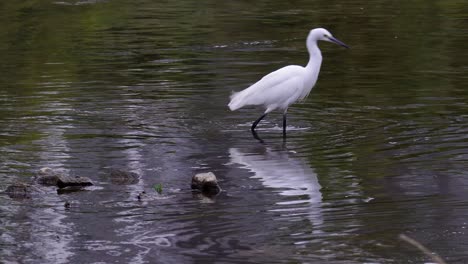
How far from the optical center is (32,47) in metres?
21.0

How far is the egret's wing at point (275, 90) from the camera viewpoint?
12680 millimetres

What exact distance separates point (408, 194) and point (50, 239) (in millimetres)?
3042

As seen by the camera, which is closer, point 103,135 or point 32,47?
point 103,135

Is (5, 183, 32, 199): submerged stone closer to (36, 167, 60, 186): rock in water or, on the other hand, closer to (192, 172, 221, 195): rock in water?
(36, 167, 60, 186): rock in water

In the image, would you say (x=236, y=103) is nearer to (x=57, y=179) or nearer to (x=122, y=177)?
(x=122, y=177)

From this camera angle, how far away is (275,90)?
12.7m

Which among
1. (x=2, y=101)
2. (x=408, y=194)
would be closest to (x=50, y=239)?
(x=408, y=194)

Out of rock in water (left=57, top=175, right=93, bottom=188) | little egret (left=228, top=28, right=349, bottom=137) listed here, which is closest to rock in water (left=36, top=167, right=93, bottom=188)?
rock in water (left=57, top=175, right=93, bottom=188)

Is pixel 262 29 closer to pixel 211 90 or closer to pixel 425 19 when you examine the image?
pixel 425 19

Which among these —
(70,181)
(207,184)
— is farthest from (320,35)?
(70,181)

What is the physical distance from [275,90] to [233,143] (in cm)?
95

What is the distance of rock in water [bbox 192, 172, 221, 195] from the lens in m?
9.60

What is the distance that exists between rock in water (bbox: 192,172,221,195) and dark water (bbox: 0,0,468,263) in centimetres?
10

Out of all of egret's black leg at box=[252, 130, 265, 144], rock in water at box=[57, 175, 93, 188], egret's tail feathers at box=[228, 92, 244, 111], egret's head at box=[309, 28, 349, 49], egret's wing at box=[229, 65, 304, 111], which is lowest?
egret's black leg at box=[252, 130, 265, 144]
